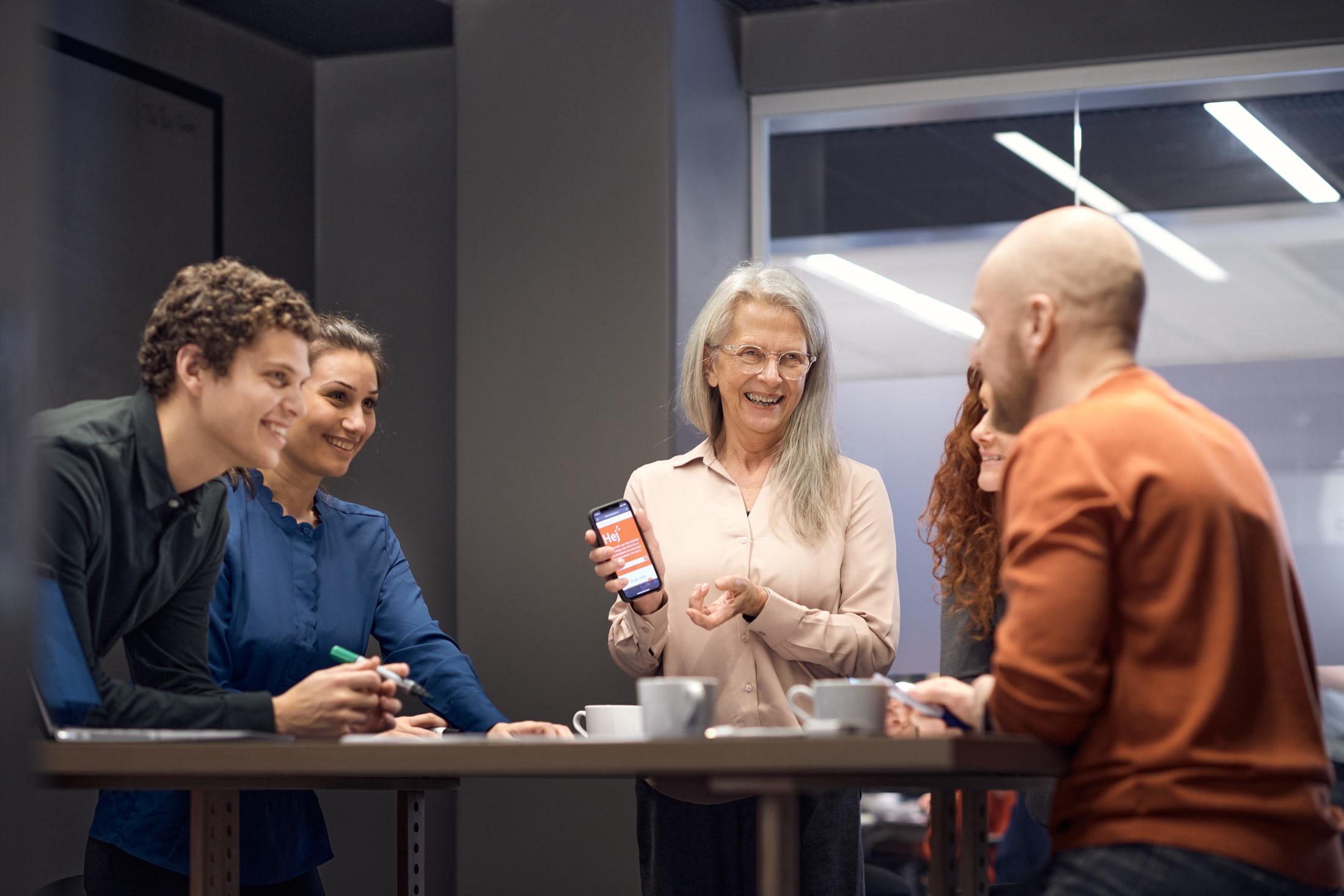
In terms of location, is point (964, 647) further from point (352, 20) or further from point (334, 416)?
point (352, 20)

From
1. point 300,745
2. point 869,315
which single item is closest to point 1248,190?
point 869,315

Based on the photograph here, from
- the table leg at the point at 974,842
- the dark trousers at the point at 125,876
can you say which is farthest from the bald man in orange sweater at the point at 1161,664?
the dark trousers at the point at 125,876

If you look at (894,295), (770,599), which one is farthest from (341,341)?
(894,295)

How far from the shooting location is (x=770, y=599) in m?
2.63

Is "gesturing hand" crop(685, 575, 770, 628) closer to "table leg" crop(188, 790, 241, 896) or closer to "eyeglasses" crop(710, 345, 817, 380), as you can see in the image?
"eyeglasses" crop(710, 345, 817, 380)

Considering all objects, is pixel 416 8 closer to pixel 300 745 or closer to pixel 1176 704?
pixel 300 745

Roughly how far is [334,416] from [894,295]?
217 centimetres

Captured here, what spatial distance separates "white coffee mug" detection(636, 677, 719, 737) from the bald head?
60cm

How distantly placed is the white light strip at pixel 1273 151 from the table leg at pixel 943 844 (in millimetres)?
2521

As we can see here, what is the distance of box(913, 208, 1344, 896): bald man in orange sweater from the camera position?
1499mm

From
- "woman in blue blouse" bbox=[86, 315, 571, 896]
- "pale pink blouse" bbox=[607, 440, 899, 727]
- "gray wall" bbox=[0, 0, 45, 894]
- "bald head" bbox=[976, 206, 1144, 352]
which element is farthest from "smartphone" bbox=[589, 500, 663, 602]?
"gray wall" bbox=[0, 0, 45, 894]

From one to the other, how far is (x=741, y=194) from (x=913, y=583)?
123cm

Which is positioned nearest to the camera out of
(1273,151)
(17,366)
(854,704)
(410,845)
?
(17,366)

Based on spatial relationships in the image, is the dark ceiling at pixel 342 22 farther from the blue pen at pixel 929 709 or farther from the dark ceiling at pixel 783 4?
the blue pen at pixel 929 709
